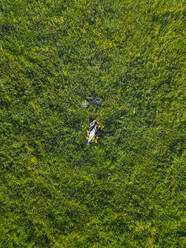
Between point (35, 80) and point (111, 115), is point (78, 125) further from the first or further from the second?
point (35, 80)

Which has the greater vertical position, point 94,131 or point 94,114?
point 94,114

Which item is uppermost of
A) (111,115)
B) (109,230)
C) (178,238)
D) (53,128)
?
(53,128)

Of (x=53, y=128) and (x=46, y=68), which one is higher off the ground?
(x=46, y=68)

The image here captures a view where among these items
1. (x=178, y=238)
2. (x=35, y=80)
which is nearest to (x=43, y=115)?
(x=35, y=80)

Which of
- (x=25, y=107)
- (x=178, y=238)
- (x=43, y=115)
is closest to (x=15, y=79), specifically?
(x=25, y=107)

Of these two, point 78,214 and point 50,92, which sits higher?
point 50,92

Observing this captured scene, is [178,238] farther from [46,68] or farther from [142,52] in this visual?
[46,68]
